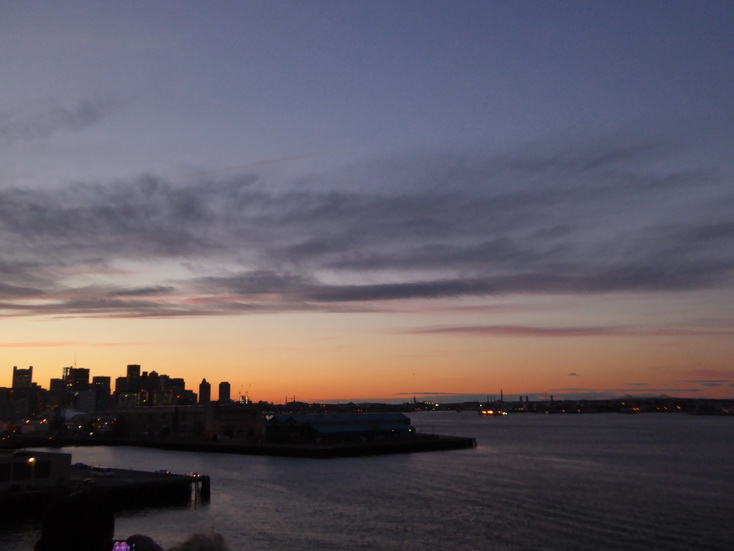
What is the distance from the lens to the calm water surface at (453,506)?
31.4 metres

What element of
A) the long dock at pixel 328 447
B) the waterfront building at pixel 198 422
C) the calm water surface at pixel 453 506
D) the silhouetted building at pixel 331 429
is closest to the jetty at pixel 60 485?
the calm water surface at pixel 453 506

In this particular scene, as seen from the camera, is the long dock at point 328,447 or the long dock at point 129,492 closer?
the long dock at point 129,492

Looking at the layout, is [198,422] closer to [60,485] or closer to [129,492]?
[129,492]

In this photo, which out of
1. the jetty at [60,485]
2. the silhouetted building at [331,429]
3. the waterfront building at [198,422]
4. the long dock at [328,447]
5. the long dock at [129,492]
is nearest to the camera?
the long dock at [129,492]

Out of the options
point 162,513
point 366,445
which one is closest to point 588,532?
point 162,513

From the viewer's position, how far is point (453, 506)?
39.9 m

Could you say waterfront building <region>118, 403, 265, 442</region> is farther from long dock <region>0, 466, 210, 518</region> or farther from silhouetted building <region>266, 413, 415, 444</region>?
long dock <region>0, 466, 210, 518</region>

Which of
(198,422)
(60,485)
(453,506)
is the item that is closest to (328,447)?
(198,422)

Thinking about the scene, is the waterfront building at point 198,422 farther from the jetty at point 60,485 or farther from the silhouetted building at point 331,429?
the jetty at point 60,485

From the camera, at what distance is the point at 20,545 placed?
30.2m

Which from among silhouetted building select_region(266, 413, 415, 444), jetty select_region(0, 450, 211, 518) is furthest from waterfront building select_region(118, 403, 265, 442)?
jetty select_region(0, 450, 211, 518)

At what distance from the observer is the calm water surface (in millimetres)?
31359

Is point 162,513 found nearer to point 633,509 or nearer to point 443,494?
point 443,494

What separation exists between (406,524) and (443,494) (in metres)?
10.5
